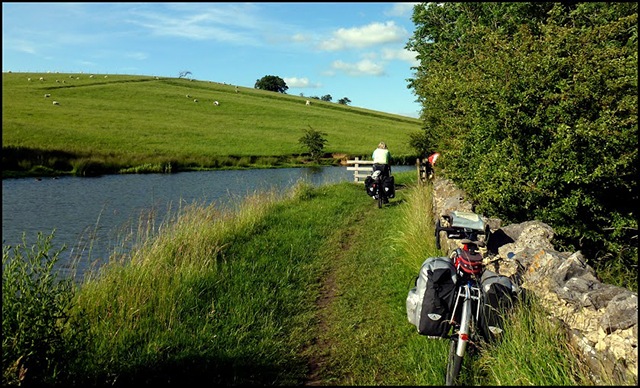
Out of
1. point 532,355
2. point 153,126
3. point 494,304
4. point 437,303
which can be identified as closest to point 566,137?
point 494,304

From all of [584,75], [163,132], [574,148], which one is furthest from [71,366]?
[163,132]

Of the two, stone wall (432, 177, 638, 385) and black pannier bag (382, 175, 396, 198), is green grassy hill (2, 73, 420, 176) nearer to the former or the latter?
black pannier bag (382, 175, 396, 198)

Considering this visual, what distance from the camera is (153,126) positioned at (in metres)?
53.7

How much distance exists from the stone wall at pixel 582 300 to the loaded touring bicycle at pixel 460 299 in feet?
1.67

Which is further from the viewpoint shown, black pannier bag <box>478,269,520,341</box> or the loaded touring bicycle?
black pannier bag <box>478,269,520,341</box>

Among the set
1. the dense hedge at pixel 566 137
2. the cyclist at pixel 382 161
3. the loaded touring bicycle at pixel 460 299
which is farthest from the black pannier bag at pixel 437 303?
the cyclist at pixel 382 161

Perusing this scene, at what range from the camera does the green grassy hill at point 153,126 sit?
124 feet

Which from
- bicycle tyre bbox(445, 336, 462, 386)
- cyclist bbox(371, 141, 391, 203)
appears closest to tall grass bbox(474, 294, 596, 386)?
bicycle tyre bbox(445, 336, 462, 386)

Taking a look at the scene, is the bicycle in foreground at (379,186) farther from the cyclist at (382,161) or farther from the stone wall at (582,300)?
the stone wall at (582,300)

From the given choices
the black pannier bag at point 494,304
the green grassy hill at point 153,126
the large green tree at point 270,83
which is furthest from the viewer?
the large green tree at point 270,83

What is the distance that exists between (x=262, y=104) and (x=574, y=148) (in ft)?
248

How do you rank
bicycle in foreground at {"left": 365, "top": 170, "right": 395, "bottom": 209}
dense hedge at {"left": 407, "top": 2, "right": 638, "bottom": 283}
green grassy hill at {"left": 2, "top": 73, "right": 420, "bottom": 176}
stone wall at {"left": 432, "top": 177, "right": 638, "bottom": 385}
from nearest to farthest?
stone wall at {"left": 432, "top": 177, "right": 638, "bottom": 385} < dense hedge at {"left": 407, "top": 2, "right": 638, "bottom": 283} < bicycle in foreground at {"left": 365, "top": 170, "right": 395, "bottom": 209} < green grassy hill at {"left": 2, "top": 73, "right": 420, "bottom": 176}

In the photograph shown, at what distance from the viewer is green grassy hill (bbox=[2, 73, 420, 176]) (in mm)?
37875

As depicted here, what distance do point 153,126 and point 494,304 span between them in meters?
55.1
